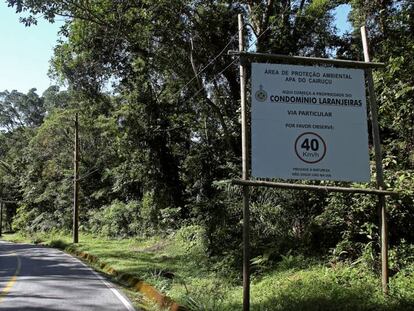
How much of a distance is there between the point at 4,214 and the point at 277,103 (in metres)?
79.3

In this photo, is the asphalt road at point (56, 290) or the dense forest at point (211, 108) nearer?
the asphalt road at point (56, 290)

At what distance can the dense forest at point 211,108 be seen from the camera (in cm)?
1133

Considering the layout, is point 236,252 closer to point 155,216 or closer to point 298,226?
point 298,226

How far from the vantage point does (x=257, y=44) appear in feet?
60.8

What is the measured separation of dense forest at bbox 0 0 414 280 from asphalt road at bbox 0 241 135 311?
3725mm

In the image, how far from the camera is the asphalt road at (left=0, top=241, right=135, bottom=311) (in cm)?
1013

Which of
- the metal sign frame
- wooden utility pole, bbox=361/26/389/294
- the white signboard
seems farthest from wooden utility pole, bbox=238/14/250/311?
wooden utility pole, bbox=361/26/389/294

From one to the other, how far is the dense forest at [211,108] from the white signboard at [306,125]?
2.43 meters

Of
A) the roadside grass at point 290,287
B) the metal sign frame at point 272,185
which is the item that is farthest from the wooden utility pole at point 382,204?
the roadside grass at point 290,287

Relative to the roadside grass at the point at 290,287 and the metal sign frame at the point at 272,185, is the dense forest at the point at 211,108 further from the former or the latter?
the metal sign frame at the point at 272,185

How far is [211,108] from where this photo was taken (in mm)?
22391

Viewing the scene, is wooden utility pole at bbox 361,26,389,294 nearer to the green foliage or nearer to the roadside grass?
the roadside grass

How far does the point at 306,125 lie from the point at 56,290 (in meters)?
7.72

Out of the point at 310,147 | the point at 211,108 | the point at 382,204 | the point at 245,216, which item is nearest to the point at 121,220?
the point at 211,108
